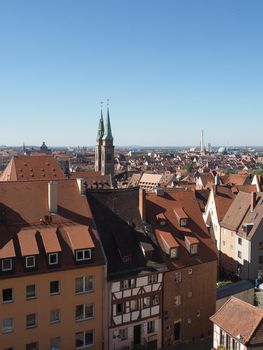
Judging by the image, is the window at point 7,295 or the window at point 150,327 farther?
the window at point 150,327

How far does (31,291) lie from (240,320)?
16.5 m

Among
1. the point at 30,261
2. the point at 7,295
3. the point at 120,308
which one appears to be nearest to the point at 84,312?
the point at 120,308

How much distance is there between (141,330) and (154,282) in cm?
452

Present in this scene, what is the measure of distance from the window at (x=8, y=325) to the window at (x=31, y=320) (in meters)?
1.22

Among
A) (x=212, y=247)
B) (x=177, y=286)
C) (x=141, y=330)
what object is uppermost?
(x=212, y=247)

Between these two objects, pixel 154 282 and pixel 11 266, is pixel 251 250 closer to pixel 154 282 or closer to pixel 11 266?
pixel 154 282

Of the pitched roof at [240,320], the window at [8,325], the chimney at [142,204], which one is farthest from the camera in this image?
the chimney at [142,204]

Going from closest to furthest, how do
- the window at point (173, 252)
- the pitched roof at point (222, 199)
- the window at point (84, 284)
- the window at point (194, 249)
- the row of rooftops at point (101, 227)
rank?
the row of rooftops at point (101, 227)
the window at point (84, 284)
the window at point (173, 252)
the window at point (194, 249)
the pitched roof at point (222, 199)

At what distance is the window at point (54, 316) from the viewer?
35.6m

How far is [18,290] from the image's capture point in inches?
1341

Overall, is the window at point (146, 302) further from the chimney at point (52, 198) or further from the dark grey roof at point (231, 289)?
the chimney at point (52, 198)

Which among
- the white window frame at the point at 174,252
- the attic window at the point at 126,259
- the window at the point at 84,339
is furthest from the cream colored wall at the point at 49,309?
the white window frame at the point at 174,252

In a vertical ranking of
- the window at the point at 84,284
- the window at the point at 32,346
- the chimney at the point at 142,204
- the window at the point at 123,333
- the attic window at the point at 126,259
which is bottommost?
the window at the point at 123,333

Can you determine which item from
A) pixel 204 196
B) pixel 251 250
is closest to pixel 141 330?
pixel 251 250
